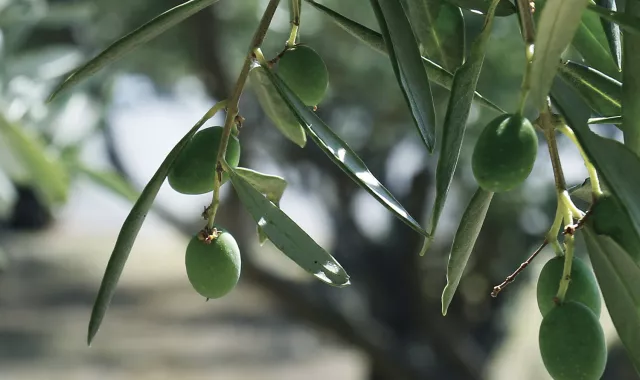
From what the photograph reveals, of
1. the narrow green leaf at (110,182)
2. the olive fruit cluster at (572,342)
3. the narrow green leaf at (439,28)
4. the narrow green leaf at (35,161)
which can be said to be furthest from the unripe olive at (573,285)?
the narrow green leaf at (110,182)

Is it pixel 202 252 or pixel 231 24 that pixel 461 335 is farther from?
pixel 202 252

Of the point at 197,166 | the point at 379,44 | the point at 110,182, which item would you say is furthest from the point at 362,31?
the point at 110,182

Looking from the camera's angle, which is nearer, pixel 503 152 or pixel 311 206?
pixel 503 152

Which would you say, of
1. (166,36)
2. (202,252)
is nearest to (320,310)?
(166,36)

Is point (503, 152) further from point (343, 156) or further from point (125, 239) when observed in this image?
point (125, 239)

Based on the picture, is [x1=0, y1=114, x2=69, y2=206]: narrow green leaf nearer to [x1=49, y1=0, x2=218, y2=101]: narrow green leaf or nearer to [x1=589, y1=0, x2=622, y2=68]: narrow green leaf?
[x1=49, y1=0, x2=218, y2=101]: narrow green leaf

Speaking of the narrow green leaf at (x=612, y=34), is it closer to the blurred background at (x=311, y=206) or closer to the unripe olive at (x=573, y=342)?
the unripe olive at (x=573, y=342)
